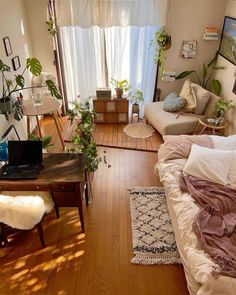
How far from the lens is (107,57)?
13.0 ft

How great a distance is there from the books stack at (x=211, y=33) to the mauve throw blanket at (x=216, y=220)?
260cm

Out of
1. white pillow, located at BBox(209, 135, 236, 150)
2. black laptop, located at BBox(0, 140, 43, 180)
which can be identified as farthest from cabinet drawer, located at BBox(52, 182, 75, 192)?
white pillow, located at BBox(209, 135, 236, 150)

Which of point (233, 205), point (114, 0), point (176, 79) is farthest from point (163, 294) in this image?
point (114, 0)

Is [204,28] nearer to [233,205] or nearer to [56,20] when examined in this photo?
[56,20]

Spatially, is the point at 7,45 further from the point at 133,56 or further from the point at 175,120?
the point at 175,120

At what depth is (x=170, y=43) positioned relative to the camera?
3799 mm

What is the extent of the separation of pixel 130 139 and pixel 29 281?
239 cm

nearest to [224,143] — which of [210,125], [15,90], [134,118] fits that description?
[210,125]

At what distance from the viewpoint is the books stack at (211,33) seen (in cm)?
370

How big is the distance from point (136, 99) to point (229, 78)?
1.50 m

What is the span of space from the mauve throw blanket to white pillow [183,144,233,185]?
0.06 metres

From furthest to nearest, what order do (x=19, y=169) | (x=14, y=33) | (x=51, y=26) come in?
(x=51, y=26) < (x=14, y=33) < (x=19, y=169)

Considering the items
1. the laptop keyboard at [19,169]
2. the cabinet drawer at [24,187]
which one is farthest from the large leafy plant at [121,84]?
the cabinet drawer at [24,187]

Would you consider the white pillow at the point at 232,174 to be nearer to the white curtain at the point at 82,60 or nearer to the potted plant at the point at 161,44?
the potted plant at the point at 161,44
